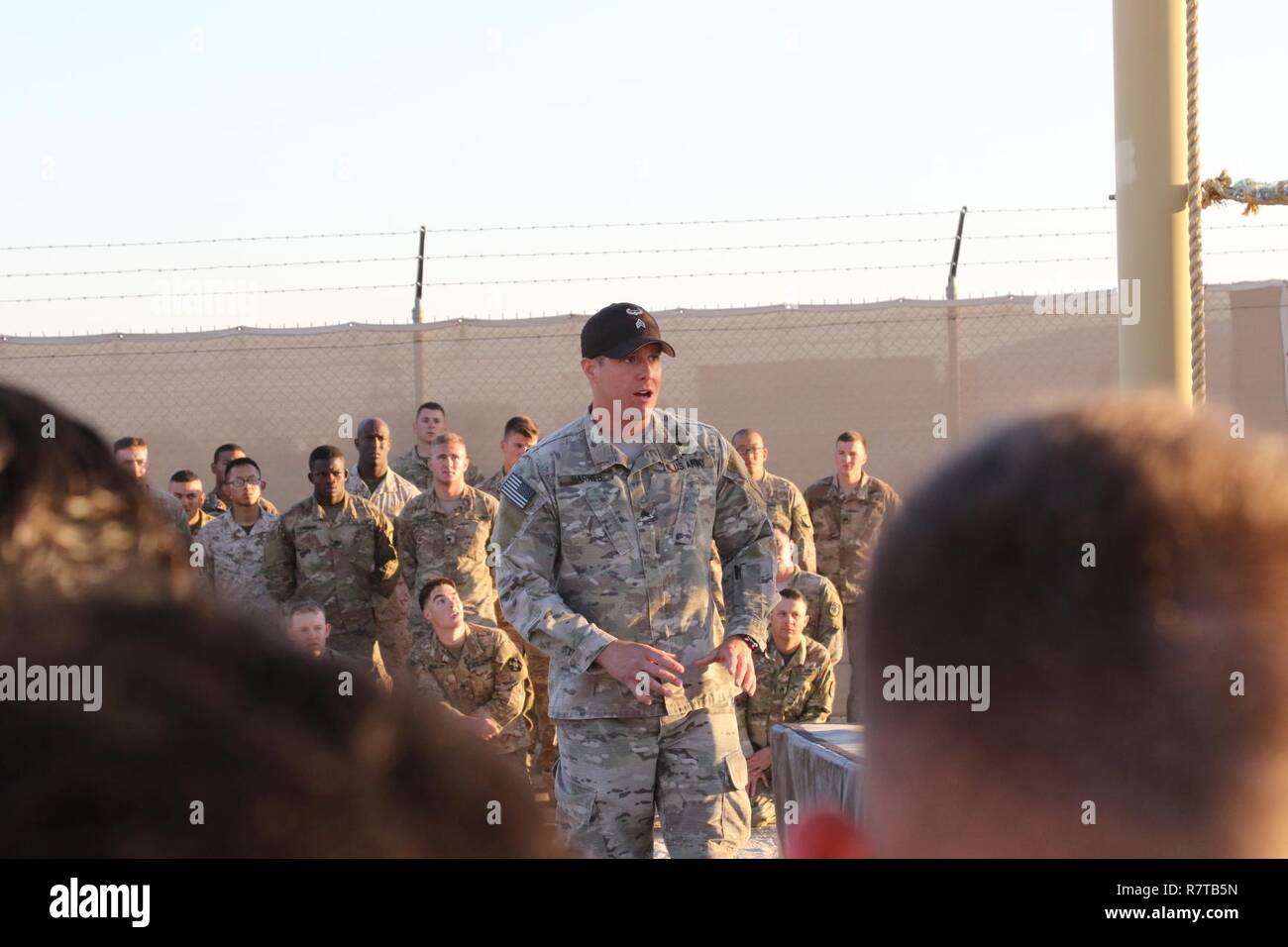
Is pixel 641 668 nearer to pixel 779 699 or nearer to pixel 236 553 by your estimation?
pixel 779 699

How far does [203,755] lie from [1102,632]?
421 millimetres

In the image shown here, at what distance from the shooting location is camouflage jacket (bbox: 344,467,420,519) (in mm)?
7617

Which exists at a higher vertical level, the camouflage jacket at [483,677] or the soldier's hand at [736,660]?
the soldier's hand at [736,660]

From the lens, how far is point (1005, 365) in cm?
883

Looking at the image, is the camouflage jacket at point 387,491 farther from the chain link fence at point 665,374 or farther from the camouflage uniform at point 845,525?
the camouflage uniform at point 845,525

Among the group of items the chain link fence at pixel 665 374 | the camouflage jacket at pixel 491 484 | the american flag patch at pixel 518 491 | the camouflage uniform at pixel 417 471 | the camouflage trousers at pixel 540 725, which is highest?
the chain link fence at pixel 665 374

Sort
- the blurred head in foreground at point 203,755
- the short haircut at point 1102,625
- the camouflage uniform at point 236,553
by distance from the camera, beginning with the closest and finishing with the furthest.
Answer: the blurred head in foreground at point 203,755, the short haircut at point 1102,625, the camouflage uniform at point 236,553

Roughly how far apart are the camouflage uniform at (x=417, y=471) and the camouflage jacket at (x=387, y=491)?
18 centimetres

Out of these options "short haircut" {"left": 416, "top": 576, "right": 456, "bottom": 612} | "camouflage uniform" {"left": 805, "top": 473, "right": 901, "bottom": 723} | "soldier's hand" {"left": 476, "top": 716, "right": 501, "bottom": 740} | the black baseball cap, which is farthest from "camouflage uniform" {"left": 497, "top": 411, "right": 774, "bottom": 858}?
"camouflage uniform" {"left": 805, "top": 473, "right": 901, "bottom": 723}

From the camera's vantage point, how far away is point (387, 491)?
7715 mm

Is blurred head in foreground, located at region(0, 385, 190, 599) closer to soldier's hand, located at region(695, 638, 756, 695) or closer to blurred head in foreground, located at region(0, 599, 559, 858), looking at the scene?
blurred head in foreground, located at region(0, 599, 559, 858)

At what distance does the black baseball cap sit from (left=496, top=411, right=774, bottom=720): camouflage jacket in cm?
19

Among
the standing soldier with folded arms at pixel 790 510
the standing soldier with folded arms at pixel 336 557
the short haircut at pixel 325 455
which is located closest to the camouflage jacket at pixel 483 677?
the standing soldier with folded arms at pixel 336 557

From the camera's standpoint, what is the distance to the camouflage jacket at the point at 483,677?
6398 millimetres
